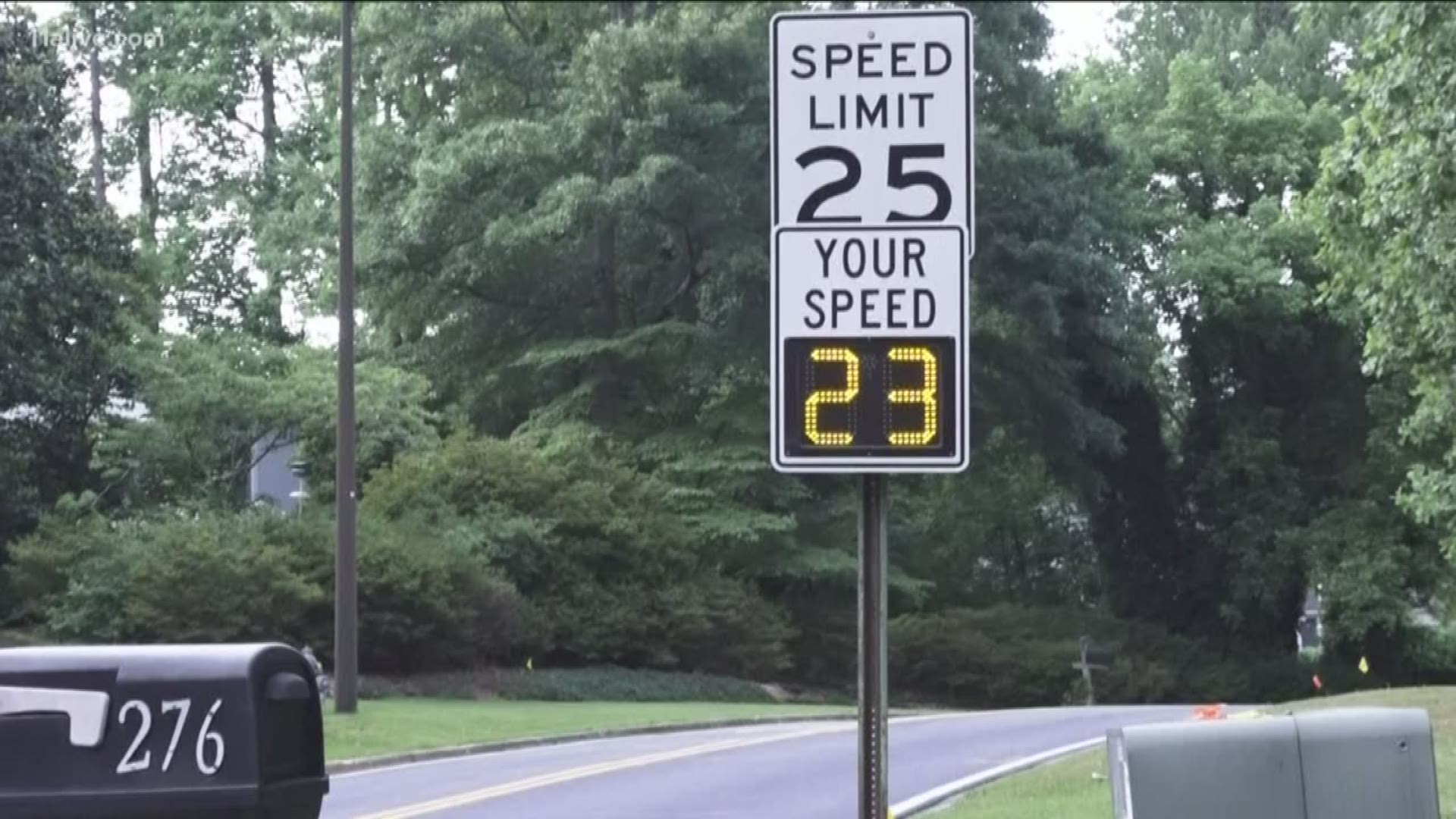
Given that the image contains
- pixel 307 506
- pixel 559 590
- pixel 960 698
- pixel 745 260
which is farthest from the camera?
pixel 960 698

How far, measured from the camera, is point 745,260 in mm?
46219

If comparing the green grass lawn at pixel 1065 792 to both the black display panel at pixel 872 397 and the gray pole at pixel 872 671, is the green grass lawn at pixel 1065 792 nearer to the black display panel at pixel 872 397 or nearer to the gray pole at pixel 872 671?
the gray pole at pixel 872 671

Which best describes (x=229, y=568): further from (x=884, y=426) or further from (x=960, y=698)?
(x=884, y=426)

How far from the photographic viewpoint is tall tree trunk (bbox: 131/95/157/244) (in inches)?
2336

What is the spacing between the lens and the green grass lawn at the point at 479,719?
87.8 ft

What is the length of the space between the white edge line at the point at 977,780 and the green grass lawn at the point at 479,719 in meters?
7.24

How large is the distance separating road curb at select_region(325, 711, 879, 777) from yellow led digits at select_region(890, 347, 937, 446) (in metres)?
13.0

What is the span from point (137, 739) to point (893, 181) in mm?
3648

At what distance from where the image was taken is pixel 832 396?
27.6 feet

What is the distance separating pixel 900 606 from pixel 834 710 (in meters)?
13.3

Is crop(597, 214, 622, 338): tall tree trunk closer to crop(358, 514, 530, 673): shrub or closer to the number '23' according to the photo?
crop(358, 514, 530, 673): shrub

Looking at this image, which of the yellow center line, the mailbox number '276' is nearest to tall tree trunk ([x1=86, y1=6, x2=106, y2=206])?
the yellow center line

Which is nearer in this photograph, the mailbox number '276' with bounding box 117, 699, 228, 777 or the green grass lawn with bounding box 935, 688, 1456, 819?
the mailbox number '276' with bounding box 117, 699, 228, 777

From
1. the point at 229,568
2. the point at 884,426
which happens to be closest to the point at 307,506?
the point at 229,568
